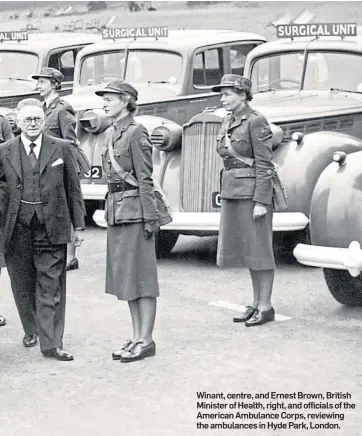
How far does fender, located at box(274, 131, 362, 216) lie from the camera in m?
8.24

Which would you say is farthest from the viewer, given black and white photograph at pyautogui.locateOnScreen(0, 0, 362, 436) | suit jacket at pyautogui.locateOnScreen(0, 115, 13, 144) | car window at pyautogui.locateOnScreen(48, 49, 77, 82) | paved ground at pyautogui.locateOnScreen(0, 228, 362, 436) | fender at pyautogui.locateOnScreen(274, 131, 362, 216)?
car window at pyautogui.locateOnScreen(48, 49, 77, 82)

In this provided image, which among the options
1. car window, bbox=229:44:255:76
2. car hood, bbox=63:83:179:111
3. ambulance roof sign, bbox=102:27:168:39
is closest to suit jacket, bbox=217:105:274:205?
car hood, bbox=63:83:179:111

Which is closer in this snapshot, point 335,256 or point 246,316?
point 335,256

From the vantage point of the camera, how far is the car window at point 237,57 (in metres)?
11.8

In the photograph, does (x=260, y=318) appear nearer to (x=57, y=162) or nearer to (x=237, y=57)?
(x=57, y=162)

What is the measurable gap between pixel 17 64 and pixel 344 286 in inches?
284

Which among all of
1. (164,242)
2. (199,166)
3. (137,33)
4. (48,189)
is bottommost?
(164,242)

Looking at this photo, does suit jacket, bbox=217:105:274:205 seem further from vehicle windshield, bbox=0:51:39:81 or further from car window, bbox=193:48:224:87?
vehicle windshield, bbox=0:51:39:81

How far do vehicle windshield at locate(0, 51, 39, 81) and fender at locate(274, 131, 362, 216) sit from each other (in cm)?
548

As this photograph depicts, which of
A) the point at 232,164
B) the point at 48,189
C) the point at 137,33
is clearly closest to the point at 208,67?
the point at 137,33

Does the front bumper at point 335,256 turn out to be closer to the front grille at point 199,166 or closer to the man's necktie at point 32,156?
the front grille at point 199,166

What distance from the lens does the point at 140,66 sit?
1130 centimetres

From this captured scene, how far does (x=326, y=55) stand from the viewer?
31.2ft

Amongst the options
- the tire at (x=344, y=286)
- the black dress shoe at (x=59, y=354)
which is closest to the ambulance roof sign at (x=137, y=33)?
the tire at (x=344, y=286)
